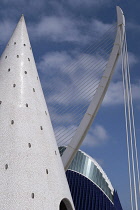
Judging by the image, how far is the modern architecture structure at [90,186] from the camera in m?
58.6

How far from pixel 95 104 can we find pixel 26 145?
14.0m

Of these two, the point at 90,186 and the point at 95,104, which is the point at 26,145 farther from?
the point at 90,186

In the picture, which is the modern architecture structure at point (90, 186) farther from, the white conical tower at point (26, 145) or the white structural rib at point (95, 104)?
the white conical tower at point (26, 145)

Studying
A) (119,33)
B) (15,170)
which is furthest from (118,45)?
(15,170)

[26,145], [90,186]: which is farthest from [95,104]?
[90,186]

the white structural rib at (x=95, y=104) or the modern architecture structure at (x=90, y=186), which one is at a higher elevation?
the white structural rib at (x=95, y=104)

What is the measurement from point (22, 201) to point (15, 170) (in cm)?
213

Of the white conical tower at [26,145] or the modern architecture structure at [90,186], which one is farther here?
the modern architecture structure at [90,186]

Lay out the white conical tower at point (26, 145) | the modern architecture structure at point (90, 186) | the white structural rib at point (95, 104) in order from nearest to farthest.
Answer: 1. the white conical tower at point (26, 145)
2. the white structural rib at point (95, 104)
3. the modern architecture structure at point (90, 186)

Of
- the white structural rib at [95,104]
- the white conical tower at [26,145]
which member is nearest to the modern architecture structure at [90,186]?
the white structural rib at [95,104]

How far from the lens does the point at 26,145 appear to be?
71.2 ft

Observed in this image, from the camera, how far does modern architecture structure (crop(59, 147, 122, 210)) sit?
58594 millimetres

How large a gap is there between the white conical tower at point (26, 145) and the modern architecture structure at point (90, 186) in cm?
3658

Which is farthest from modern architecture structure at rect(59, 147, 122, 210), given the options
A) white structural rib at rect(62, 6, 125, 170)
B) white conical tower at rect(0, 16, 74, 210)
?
white conical tower at rect(0, 16, 74, 210)
